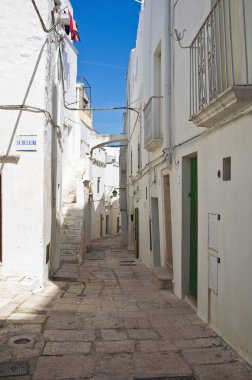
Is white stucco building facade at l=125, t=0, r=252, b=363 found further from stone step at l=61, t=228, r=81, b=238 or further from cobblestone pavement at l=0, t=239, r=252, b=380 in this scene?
stone step at l=61, t=228, r=81, b=238

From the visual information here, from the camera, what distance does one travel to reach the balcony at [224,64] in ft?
13.1

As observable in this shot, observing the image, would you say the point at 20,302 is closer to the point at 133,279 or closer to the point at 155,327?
the point at 155,327

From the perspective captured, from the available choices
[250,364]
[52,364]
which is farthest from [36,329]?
[250,364]

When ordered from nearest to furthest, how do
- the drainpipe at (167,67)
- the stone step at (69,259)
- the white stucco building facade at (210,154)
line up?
the white stucco building facade at (210,154) < the drainpipe at (167,67) < the stone step at (69,259)

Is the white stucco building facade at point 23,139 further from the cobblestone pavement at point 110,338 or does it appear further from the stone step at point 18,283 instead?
the cobblestone pavement at point 110,338

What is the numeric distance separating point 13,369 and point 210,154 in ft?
11.5

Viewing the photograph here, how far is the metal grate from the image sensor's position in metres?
3.68

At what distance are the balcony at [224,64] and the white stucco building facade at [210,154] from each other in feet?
0.04

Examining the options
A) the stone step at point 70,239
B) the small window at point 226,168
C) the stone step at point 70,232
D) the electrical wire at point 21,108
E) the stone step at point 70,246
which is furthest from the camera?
the stone step at point 70,232

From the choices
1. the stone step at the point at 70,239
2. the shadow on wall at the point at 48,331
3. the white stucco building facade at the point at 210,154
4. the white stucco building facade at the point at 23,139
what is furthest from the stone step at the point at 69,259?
the white stucco building facade at the point at 23,139

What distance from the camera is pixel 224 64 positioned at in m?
4.87

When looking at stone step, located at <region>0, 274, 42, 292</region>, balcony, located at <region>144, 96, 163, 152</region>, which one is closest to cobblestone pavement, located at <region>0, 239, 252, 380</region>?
stone step, located at <region>0, 274, 42, 292</region>

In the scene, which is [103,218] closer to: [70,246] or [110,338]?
[70,246]

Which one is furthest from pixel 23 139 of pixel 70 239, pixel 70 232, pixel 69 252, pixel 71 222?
pixel 71 222
